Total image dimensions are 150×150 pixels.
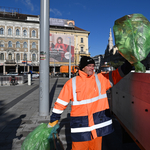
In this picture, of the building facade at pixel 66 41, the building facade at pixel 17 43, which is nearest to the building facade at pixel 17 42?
the building facade at pixel 17 43

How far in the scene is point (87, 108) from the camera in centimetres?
186

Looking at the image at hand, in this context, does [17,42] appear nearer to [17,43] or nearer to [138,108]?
[17,43]

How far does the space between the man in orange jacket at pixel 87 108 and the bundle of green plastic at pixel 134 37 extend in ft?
0.48

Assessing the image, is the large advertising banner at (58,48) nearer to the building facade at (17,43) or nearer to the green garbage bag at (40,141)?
the building facade at (17,43)

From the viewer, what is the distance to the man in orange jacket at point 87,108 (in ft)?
6.00

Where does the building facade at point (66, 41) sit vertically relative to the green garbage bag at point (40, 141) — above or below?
above

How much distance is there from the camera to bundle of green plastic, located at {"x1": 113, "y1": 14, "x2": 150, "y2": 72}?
1.78 m

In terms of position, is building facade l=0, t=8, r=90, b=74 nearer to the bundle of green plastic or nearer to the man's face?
the man's face

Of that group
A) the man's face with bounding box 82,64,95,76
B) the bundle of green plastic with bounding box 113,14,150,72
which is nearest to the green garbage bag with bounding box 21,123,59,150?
the man's face with bounding box 82,64,95,76

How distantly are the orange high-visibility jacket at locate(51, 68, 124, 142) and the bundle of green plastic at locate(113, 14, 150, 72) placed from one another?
Result: 0.85 feet

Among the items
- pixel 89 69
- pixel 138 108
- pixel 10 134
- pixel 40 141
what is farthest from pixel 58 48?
pixel 138 108

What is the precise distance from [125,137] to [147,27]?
204 centimetres

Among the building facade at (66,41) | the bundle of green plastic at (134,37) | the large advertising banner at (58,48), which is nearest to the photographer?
the bundle of green plastic at (134,37)

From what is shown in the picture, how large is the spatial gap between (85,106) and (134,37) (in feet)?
3.63
